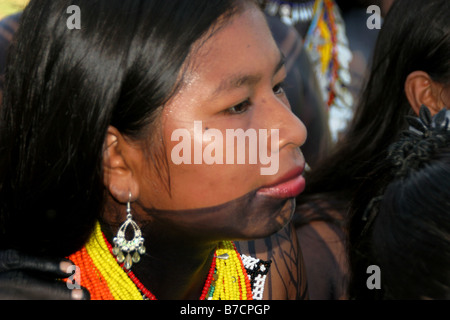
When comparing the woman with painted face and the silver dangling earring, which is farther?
the silver dangling earring

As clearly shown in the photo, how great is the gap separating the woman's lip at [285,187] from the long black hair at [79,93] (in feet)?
1.26

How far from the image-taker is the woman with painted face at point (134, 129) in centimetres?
160

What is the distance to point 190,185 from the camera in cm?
169

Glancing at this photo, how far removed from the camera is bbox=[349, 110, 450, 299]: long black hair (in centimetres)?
171

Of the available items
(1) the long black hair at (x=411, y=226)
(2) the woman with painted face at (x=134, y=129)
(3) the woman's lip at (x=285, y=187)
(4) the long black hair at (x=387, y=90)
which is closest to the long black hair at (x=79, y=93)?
(2) the woman with painted face at (x=134, y=129)

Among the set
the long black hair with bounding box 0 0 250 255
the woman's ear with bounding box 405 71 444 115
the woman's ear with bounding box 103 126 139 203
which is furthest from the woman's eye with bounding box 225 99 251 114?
the woman's ear with bounding box 405 71 444 115

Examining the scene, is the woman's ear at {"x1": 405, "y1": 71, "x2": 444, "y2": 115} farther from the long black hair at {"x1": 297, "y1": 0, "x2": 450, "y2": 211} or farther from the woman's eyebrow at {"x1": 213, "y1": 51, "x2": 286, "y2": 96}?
the woman's eyebrow at {"x1": 213, "y1": 51, "x2": 286, "y2": 96}

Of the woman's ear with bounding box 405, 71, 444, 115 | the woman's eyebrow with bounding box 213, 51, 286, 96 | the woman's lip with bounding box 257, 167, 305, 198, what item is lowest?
the woman's lip with bounding box 257, 167, 305, 198

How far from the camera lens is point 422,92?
9.21ft

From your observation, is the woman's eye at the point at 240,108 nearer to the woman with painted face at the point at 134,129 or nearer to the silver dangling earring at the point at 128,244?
the woman with painted face at the point at 134,129

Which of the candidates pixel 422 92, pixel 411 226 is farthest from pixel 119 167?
pixel 422 92

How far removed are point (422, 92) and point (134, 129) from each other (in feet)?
5.55

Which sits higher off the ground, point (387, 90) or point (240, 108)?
point (387, 90)

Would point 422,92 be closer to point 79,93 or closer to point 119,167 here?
point 119,167
